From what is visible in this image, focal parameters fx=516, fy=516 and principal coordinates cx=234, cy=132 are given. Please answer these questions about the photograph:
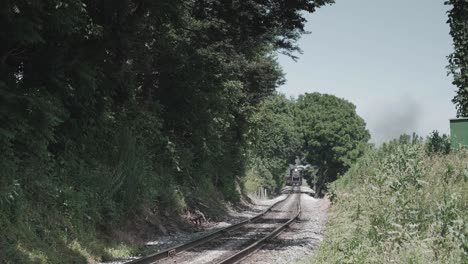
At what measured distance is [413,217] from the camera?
35.4 feet

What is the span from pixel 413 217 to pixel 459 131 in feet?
19.3

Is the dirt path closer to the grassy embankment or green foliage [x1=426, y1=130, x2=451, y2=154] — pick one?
the grassy embankment

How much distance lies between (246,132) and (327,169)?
5841 centimetres

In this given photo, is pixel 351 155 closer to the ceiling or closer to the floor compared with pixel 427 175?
closer to the ceiling

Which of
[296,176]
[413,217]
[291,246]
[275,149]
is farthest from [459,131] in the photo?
[296,176]

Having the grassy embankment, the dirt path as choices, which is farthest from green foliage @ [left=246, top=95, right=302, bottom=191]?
the grassy embankment

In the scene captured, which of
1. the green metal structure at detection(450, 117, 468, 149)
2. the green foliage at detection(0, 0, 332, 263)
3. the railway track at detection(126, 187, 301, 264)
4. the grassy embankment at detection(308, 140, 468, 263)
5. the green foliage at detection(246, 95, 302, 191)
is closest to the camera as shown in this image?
the grassy embankment at detection(308, 140, 468, 263)

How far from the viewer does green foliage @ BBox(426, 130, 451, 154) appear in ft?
55.3

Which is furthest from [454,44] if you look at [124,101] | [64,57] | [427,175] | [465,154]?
[64,57]

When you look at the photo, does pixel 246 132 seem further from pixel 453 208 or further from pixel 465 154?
pixel 453 208

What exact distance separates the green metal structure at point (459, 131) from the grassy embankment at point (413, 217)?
70 centimetres

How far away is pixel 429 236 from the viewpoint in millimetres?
9578

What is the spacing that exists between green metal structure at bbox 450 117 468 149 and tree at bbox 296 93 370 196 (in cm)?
7461

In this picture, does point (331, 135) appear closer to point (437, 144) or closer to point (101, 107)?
point (437, 144)
